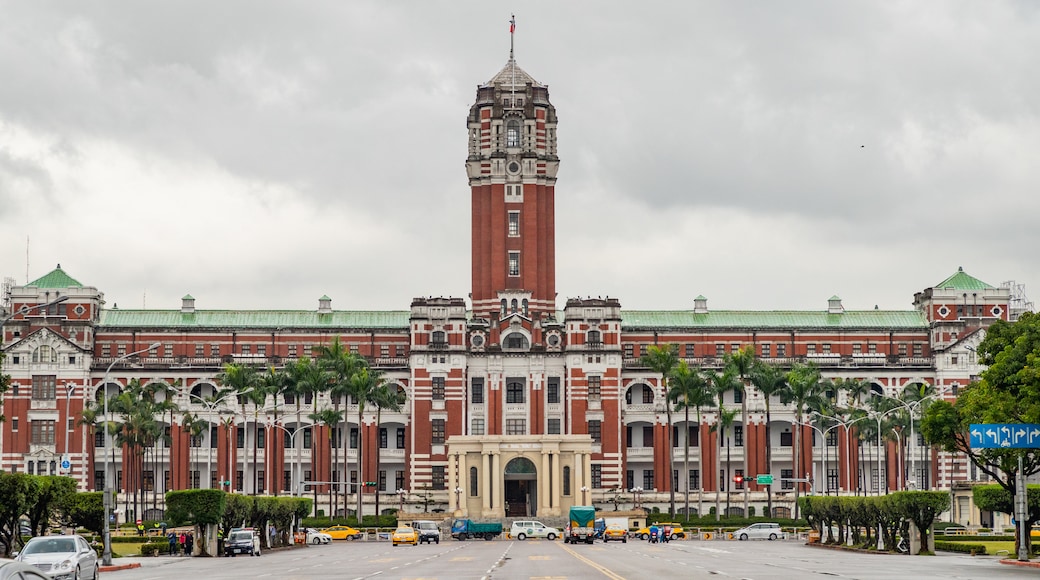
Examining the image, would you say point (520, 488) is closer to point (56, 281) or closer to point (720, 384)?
point (720, 384)

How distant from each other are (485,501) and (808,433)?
35.4m

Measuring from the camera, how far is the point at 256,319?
170000mm

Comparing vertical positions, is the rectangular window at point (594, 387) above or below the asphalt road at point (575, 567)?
above

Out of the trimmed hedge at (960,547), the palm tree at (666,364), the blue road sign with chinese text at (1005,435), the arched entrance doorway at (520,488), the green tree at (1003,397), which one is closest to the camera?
the blue road sign with chinese text at (1005,435)

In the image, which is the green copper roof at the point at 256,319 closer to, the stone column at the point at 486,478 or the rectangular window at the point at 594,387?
the rectangular window at the point at 594,387

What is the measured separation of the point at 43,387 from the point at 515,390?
4857cm

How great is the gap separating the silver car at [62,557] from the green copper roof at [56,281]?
11522 cm

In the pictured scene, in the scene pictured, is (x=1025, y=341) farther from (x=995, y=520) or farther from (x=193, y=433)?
(x=193, y=433)

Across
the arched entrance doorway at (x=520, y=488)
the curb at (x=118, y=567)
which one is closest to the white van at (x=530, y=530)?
the arched entrance doorway at (x=520, y=488)

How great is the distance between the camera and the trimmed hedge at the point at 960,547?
81.4 meters

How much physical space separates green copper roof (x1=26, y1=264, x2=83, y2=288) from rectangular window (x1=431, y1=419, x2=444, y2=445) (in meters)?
41.5

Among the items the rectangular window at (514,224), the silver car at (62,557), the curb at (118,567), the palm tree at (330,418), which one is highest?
the rectangular window at (514,224)

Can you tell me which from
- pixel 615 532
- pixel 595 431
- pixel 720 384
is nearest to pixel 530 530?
pixel 615 532

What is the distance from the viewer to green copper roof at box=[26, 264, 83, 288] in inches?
6353
